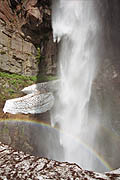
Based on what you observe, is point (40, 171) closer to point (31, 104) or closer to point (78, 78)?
point (31, 104)

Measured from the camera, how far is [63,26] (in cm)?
696

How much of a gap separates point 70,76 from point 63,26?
3.53m

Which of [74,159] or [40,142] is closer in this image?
[40,142]

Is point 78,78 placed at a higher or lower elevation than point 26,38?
lower

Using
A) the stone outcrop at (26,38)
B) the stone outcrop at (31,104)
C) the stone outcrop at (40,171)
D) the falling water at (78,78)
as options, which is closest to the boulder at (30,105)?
the stone outcrop at (31,104)

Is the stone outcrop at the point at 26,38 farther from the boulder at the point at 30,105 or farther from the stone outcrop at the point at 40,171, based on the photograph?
the stone outcrop at the point at 40,171

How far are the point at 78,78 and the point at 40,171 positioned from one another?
5.22 meters

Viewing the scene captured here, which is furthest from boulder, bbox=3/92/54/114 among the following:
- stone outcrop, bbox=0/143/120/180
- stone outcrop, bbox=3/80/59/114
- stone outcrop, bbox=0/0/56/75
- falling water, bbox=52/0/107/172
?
stone outcrop, bbox=0/143/120/180

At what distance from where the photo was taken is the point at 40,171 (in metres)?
0.67

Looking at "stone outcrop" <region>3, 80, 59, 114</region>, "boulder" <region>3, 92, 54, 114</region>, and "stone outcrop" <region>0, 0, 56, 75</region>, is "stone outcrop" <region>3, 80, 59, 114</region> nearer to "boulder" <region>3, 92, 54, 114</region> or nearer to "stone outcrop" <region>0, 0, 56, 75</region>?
"boulder" <region>3, 92, 54, 114</region>

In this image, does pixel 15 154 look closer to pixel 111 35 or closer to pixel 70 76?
pixel 111 35

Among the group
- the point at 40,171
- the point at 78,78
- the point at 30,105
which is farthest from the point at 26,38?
the point at 40,171

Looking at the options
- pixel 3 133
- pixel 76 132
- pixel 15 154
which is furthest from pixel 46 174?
pixel 76 132

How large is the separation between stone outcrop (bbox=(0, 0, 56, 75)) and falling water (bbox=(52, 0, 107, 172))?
2017mm
